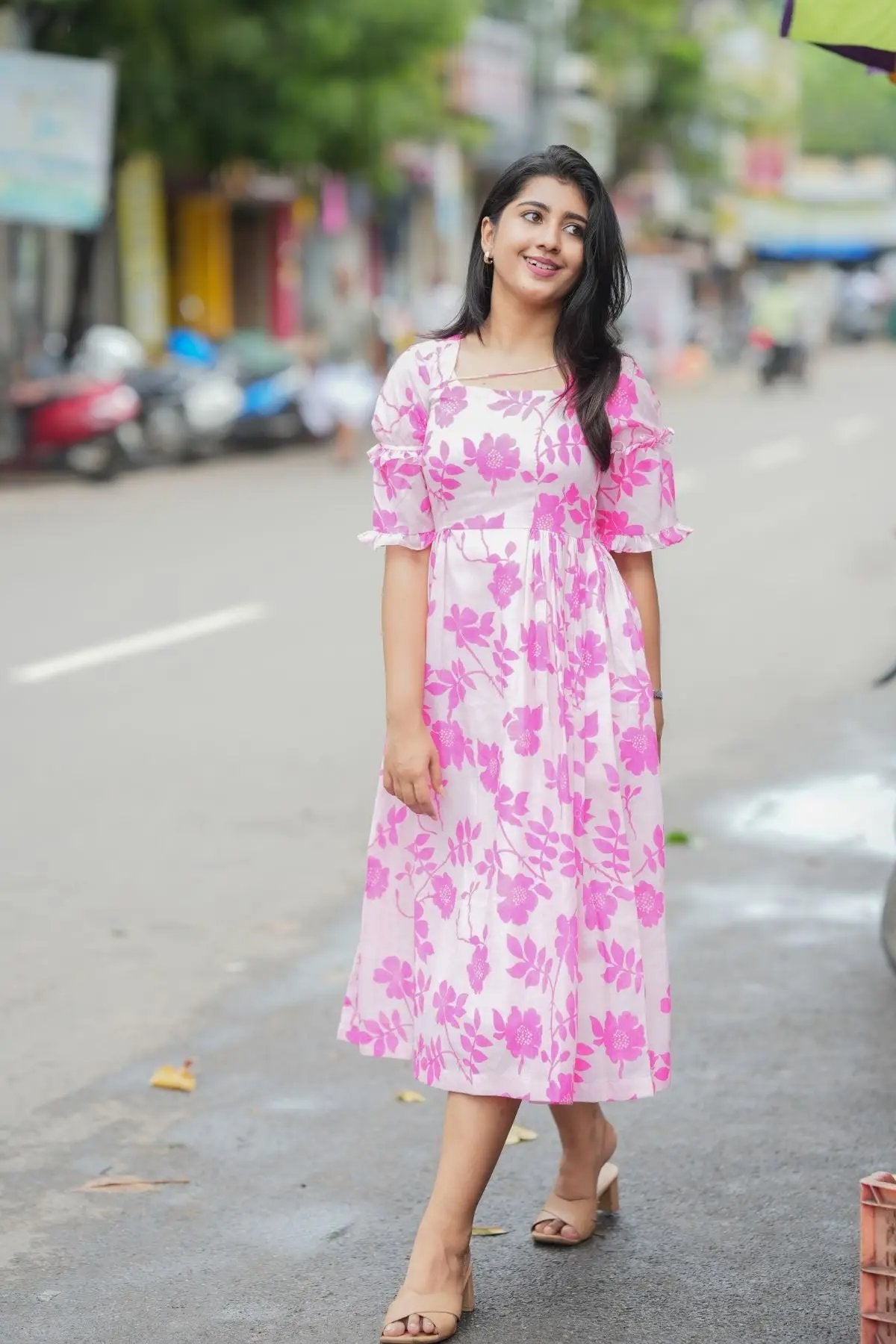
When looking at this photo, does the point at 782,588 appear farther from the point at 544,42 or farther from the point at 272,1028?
the point at 544,42

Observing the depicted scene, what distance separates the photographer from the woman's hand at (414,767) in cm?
341

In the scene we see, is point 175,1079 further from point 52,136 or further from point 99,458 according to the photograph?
point 52,136

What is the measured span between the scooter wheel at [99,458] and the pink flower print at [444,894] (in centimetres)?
1491

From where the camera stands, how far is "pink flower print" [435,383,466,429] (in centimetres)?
341

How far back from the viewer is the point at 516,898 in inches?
133

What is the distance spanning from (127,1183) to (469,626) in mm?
1253

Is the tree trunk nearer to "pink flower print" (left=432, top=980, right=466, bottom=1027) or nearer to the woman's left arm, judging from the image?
the woman's left arm

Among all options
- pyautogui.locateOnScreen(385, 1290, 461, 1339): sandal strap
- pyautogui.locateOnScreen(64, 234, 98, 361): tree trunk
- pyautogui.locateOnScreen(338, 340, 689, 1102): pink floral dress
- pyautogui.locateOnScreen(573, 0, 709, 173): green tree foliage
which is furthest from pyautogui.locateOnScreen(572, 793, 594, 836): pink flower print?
pyautogui.locateOnScreen(573, 0, 709, 173): green tree foliage

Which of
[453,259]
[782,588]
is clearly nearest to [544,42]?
[453,259]

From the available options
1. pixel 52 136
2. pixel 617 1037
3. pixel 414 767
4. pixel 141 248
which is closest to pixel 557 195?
pixel 414 767

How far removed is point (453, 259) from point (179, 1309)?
37226 mm

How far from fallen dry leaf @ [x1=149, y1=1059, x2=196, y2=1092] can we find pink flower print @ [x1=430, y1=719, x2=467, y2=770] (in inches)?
52.2

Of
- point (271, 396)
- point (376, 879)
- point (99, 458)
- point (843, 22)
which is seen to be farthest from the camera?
point (271, 396)

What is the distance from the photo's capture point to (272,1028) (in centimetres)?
487
